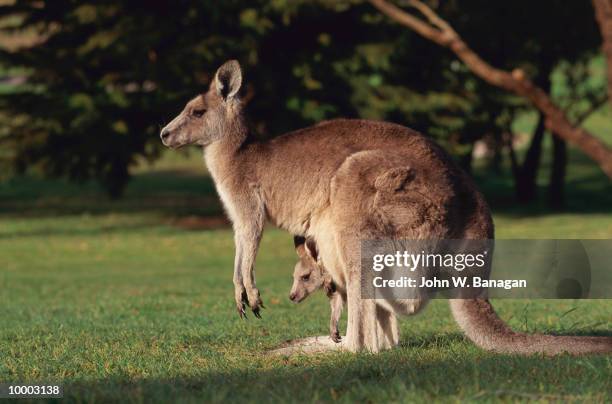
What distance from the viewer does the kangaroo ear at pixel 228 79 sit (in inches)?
331

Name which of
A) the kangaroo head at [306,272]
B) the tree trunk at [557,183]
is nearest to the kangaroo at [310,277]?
the kangaroo head at [306,272]

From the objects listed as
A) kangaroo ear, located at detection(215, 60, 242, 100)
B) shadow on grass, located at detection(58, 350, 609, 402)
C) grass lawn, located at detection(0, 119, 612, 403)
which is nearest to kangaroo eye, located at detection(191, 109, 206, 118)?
kangaroo ear, located at detection(215, 60, 242, 100)

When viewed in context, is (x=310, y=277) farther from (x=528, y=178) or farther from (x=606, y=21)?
(x=528, y=178)

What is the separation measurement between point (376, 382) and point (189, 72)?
18860 mm

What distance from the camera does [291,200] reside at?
794 centimetres

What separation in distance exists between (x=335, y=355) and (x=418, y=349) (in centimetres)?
72

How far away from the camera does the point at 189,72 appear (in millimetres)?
24281

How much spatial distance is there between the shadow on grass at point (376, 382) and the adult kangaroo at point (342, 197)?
1.26 feet

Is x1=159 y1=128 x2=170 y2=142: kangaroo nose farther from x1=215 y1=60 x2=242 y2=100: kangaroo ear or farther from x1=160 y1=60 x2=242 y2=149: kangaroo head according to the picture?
x1=215 y1=60 x2=242 y2=100: kangaroo ear

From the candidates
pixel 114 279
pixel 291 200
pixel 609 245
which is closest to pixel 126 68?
pixel 114 279

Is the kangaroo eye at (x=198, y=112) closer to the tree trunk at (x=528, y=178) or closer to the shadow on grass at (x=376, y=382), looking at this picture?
the shadow on grass at (x=376, y=382)

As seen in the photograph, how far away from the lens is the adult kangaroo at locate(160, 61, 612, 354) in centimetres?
734

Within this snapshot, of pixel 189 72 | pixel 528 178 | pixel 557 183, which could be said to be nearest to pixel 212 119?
pixel 189 72

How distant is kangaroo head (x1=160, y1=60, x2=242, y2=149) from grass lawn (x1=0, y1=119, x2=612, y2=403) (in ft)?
5.19
